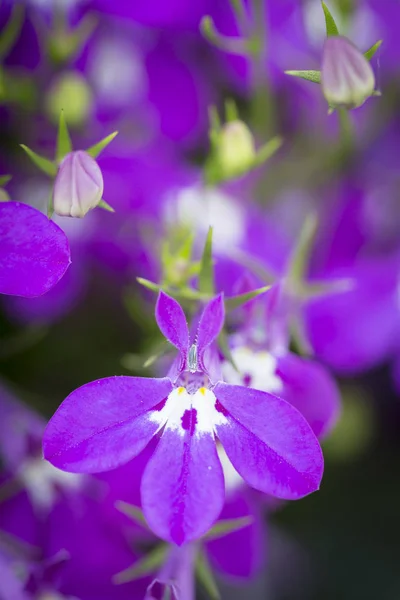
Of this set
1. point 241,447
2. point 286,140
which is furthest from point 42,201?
point 241,447

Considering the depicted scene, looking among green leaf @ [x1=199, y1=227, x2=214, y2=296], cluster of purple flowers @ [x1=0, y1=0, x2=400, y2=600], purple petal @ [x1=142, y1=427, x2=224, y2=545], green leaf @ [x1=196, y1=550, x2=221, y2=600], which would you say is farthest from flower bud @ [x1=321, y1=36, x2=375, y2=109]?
green leaf @ [x1=196, y1=550, x2=221, y2=600]

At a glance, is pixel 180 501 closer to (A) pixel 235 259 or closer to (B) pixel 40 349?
(A) pixel 235 259

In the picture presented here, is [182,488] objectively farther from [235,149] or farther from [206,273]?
[235,149]

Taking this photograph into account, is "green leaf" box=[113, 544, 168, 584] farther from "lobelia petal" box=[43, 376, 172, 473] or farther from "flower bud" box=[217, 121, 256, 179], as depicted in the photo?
"flower bud" box=[217, 121, 256, 179]

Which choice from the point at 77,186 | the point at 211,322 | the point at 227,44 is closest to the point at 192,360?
the point at 211,322

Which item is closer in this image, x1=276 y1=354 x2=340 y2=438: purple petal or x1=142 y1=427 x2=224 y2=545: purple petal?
x1=142 y1=427 x2=224 y2=545: purple petal

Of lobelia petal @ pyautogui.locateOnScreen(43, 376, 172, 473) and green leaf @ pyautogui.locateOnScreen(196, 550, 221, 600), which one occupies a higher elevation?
lobelia petal @ pyautogui.locateOnScreen(43, 376, 172, 473)

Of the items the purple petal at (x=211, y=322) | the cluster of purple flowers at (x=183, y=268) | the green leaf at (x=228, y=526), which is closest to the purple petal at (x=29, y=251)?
the cluster of purple flowers at (x=183, y=268)
